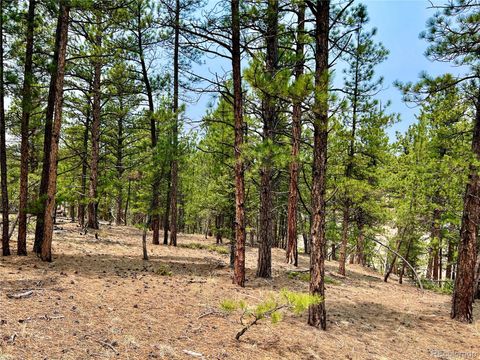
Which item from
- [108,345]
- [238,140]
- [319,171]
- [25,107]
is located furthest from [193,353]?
[25,107]

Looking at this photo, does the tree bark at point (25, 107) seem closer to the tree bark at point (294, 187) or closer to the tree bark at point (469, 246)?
the tree bark at point (294, 187)

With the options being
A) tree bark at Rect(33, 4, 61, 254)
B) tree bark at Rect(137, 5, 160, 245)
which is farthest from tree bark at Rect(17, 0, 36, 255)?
tree bark at Rect(137, 5, 160, 245)

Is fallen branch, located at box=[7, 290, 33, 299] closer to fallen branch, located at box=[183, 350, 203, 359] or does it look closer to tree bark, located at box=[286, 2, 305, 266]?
fallen branch, located at box=[183, 350, 203, 359]

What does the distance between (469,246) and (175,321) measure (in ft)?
25.5

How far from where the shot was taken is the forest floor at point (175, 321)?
176 inches

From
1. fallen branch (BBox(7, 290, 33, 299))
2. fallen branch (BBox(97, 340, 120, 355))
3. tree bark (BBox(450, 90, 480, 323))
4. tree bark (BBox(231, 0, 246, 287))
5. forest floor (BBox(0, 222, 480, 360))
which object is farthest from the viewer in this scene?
tree bark (BBox(450, 90, 480, 323))

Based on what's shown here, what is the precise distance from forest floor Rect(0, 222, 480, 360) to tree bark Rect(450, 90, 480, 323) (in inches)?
19.6

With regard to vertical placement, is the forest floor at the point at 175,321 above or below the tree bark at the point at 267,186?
below

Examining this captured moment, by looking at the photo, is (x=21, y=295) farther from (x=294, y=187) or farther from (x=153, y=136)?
(x=153, y=136)

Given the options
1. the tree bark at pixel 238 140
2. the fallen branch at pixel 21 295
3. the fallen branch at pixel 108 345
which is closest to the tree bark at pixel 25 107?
the fallen branch at pixel 21 295

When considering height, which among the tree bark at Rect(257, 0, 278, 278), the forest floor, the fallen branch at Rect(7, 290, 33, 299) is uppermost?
the tree bark at Rect(257, 0, 278, 278)

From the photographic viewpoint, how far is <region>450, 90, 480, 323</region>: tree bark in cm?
841

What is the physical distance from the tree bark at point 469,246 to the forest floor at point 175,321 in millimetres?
499

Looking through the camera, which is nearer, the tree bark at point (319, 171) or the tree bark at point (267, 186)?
the tree bark at point (319, 171)
